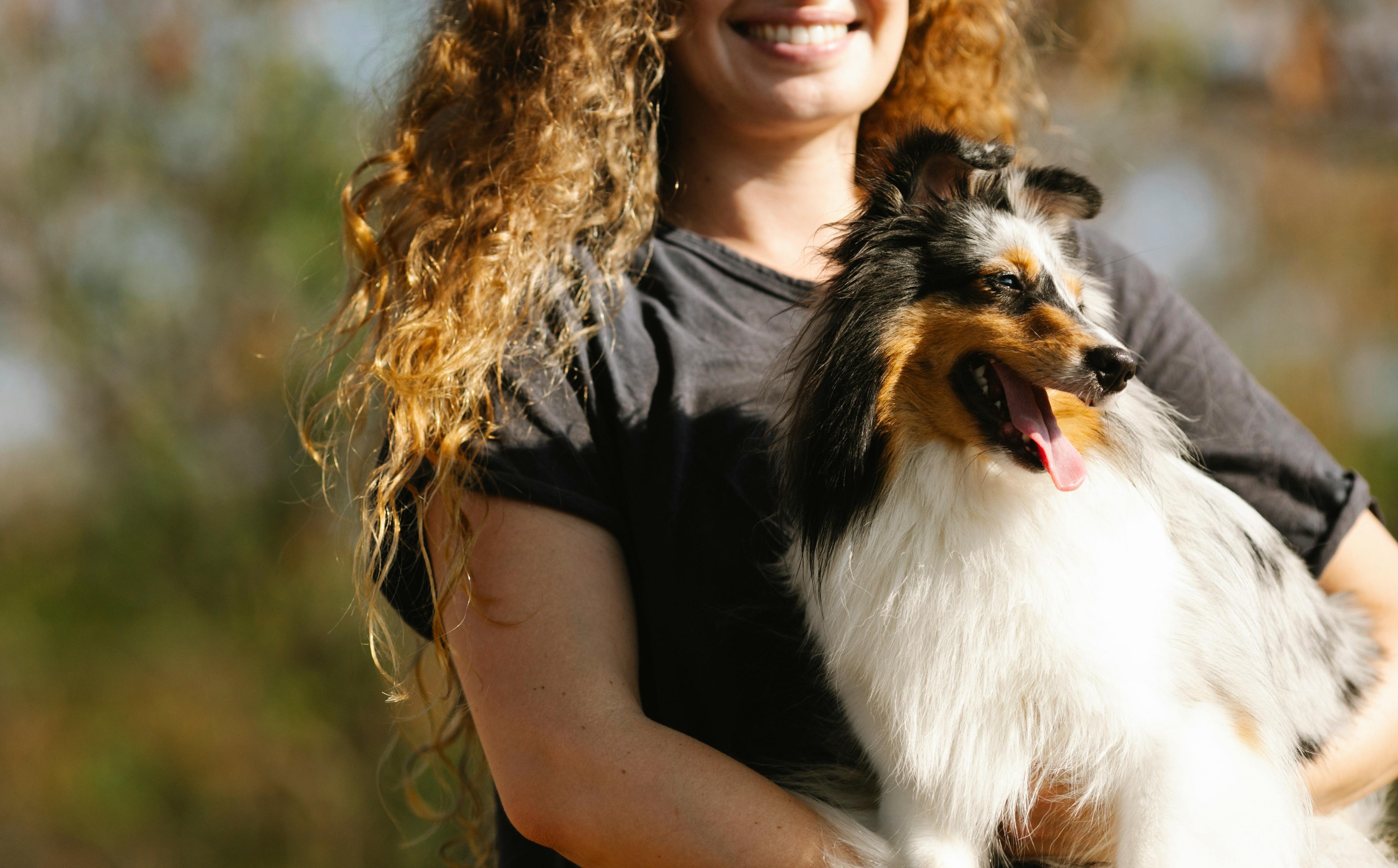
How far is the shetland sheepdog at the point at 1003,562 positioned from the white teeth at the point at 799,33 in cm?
50

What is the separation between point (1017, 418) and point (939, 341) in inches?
6.7

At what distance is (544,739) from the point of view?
1.64 meters

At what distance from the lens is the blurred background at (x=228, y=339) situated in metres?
5.76

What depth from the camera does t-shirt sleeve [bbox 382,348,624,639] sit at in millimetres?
1778

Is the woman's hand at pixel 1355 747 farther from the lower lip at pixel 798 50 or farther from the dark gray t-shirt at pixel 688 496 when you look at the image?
the lower lip at pixel 798 50

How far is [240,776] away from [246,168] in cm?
362

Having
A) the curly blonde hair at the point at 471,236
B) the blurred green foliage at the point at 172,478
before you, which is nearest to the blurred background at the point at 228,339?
the blurred green foliage at the point at 172,478

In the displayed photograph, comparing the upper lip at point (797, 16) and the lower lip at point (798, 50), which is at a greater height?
the upper lip at point (797, 16)

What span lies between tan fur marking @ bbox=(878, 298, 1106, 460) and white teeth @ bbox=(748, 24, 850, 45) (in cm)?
76

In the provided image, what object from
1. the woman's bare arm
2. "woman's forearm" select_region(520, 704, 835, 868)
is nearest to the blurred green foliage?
the woman's bare arm

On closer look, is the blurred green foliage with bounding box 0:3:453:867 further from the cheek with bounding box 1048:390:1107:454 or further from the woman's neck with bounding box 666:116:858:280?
the cheek with bounding box 1048:390:1107:454

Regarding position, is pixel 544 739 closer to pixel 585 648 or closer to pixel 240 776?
pixel 585 648

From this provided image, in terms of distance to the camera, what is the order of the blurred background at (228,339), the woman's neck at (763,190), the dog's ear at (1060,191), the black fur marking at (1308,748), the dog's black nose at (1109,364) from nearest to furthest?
the dog's black nose at (1109,364) → the dog's ear at (1060,191) → the black fur marking at (1308,748) → the woman's neck at (763,190) → the blurred background at (228,339)

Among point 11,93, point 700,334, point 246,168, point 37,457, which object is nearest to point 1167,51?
point 700,334
